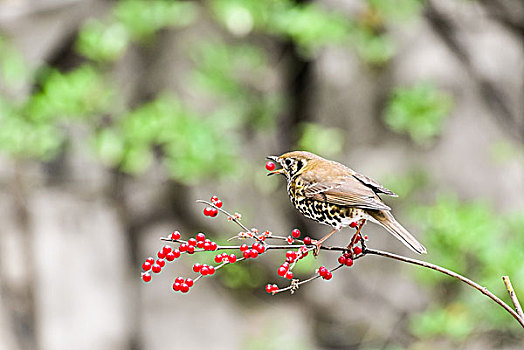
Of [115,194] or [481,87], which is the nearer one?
[481,87]

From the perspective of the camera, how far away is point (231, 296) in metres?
2.61

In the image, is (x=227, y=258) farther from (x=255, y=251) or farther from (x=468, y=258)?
(x=468, y=258)

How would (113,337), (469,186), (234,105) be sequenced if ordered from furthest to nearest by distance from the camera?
1. (113,337)
2. (234,105)
3. (469,186)

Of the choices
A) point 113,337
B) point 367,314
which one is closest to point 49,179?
point 113,337

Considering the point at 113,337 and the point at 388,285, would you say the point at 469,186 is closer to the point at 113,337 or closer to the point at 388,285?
the point at 388,285

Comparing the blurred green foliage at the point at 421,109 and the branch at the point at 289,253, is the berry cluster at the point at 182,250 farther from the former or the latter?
the blurred green foliage at the point at 421,109

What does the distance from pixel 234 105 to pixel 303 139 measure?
298 mm

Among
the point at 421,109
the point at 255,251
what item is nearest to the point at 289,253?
the point at 255,251

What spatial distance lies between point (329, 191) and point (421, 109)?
5.82 feet

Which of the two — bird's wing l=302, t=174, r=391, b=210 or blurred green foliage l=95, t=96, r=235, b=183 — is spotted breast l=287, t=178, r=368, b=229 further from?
blurred green foliage l=95, t=96, r=235, b=183

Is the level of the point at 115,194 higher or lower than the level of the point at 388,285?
higher

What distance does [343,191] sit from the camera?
0.61m

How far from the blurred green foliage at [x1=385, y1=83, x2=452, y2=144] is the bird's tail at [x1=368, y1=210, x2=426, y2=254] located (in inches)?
68.6

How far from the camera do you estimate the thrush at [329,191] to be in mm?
611
